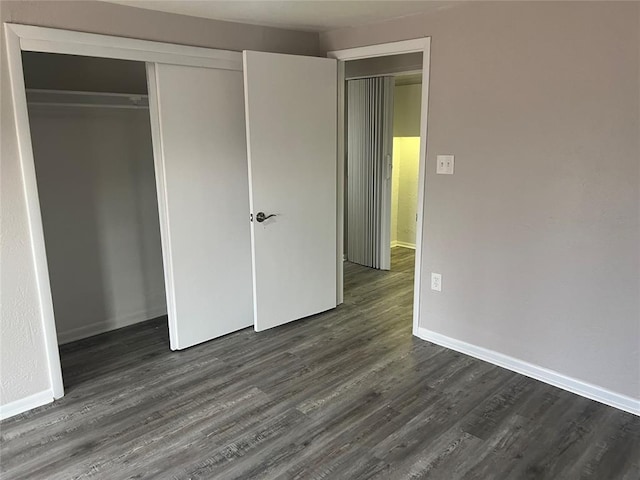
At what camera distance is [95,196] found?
3434mm

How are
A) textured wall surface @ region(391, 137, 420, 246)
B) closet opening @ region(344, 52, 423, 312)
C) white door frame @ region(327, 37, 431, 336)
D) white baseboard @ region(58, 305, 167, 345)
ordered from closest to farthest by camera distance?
white door frame @ region(327, 37, 431, 336), white baseboard @ region(58, 305, 167, 345), closet opening @ region(344, 52, 423, 312), textured wall surface @ region(391, 137, 420, 246)

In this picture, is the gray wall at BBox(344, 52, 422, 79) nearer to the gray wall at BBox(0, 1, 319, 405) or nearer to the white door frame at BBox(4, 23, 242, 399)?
the white door frame at BBox(4, 23, 242, 399)

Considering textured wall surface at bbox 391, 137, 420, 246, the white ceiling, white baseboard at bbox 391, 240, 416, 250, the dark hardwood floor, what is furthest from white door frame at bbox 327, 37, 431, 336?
white baseboard at bbox 391, 240, 416, 250

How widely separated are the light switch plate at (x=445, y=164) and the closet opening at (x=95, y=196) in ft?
7.21

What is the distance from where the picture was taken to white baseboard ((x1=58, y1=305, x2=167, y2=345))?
3432mm

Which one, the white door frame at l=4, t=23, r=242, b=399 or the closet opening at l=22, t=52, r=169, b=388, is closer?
the white door frame at l=4, t=23, r=242, b=399

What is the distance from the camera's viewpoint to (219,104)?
3.14 metres

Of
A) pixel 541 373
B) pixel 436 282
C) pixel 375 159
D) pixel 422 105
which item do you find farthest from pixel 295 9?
pixel 541 373

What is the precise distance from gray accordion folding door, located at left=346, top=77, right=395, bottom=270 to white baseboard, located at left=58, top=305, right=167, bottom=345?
2.31 metres

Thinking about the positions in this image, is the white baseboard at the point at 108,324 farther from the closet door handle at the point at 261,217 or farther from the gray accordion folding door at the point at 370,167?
the gray accordion folding door at the point at 370,167

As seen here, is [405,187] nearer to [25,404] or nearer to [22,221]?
[22,221]

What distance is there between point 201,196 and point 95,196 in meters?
0.89

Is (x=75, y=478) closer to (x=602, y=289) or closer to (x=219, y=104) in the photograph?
(x=219, y=104)

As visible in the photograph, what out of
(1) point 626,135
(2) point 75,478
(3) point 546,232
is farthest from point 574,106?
(2) point 75,478
